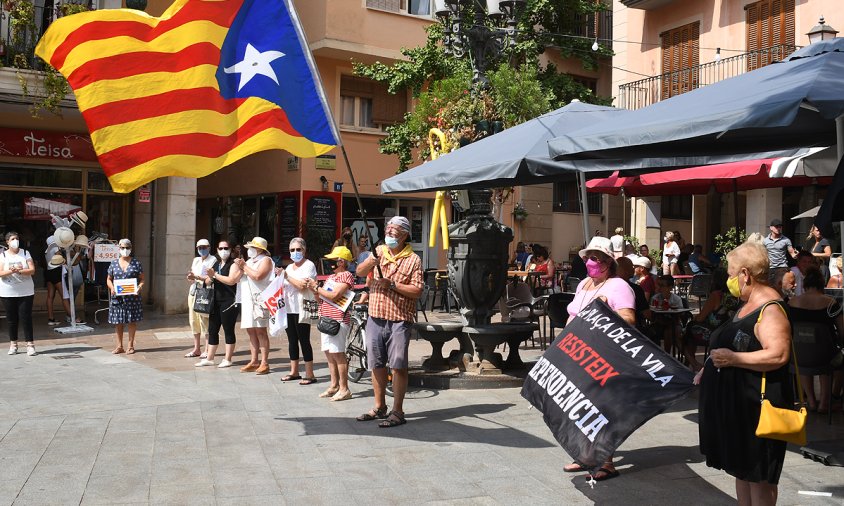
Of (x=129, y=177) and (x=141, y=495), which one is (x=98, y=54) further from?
(x=141, y=495)

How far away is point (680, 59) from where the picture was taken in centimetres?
2183

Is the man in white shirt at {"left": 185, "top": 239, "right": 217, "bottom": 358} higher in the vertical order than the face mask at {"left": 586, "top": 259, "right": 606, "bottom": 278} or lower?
lower

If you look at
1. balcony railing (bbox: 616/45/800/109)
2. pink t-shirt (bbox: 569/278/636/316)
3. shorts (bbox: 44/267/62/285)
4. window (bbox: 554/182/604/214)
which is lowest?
shorts (bbox: 44/267/62/285)

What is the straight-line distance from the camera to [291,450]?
6613 mm

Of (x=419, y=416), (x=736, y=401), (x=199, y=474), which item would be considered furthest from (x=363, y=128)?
(x=736, y=401)

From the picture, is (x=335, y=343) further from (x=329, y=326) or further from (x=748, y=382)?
(x=748, y=382)

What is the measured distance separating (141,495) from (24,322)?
24.4 ft

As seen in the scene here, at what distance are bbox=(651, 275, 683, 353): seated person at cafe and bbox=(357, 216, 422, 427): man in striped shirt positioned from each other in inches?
150

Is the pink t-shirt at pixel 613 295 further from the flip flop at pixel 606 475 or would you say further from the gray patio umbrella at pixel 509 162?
the gray patio umbrella at pixel 509 162

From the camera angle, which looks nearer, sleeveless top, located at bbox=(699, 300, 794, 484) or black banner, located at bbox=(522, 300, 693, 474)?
sleeveless top, located at bbox=(699, 300, 794, 484)

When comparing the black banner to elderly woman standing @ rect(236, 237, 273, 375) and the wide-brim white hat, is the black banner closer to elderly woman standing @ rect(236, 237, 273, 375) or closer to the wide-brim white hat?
the wide-brim white hat

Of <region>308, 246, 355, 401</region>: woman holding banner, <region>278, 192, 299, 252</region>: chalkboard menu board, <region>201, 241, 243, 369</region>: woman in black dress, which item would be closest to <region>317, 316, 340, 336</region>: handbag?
<region>308, 246, 355, 401</region>: woman holding banner

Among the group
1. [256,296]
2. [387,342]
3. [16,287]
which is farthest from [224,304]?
[387,342]

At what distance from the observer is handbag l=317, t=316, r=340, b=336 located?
27.6ft
